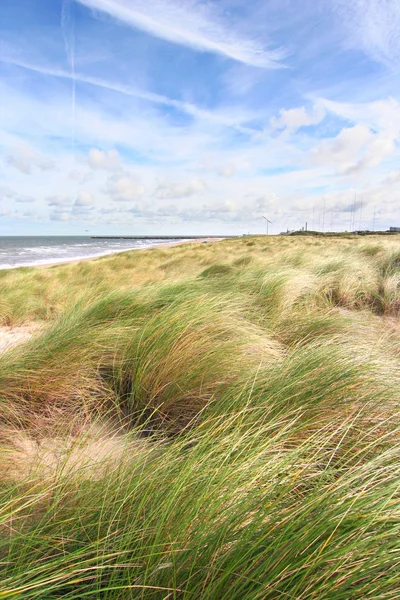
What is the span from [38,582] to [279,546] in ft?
1.93

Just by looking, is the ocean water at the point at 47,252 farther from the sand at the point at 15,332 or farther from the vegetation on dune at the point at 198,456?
the vegetation on dune at the point at 198,456

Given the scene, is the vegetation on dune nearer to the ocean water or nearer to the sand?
the sand

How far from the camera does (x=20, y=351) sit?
2334 millimetres

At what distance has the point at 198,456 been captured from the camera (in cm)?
110

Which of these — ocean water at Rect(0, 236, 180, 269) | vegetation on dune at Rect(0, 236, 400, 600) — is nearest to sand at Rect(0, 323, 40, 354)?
vegetation on dune at Rect(0, 236, 400, 600)

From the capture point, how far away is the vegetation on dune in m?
0.77

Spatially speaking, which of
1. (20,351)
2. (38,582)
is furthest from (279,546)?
(20,351)

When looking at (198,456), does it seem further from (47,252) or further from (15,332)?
(47,252)

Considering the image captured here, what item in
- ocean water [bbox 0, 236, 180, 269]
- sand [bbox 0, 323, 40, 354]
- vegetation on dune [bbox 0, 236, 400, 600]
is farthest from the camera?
ocean water [bbox 0, 236, 180, 269]

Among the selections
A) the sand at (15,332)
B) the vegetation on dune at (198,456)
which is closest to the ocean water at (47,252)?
the sand at (15,332)

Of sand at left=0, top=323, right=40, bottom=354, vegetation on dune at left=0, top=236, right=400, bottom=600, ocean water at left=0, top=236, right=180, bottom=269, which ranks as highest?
ocean water at left=0, top=236, right=180, bottom=269

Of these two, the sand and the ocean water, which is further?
the ocean water

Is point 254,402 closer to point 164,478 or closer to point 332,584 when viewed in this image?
point 164,478

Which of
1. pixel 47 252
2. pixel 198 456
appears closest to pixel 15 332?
pixel 198 456
